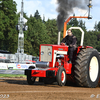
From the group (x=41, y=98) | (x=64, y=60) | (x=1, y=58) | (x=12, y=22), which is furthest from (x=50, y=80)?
(x=12, y=22)

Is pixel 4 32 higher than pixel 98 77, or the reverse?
pixel 4 32

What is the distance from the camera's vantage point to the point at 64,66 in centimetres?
1130

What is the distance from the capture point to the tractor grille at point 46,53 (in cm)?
1122

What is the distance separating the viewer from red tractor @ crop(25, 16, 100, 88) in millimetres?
10711

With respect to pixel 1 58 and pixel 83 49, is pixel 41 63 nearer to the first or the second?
pixel 83 49

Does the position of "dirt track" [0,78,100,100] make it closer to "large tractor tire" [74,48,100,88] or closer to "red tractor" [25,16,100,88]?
"red tractor" [25,16,100,88]

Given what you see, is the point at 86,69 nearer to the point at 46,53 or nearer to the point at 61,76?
the point at 61,76

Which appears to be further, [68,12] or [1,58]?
[1,58]

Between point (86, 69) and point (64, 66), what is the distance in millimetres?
905

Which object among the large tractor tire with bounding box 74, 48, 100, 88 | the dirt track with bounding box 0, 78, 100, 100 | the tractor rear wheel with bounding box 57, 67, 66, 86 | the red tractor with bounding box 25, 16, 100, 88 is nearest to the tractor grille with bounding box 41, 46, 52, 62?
the red tractor with bounding box 25, 16, 100, 88

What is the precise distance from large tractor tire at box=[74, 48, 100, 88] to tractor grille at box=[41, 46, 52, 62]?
1.11 metres

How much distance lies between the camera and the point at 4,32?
49.2 m

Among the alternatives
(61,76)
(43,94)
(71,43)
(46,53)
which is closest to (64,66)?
(61,76)

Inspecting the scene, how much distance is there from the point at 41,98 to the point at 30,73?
4.09 metres
